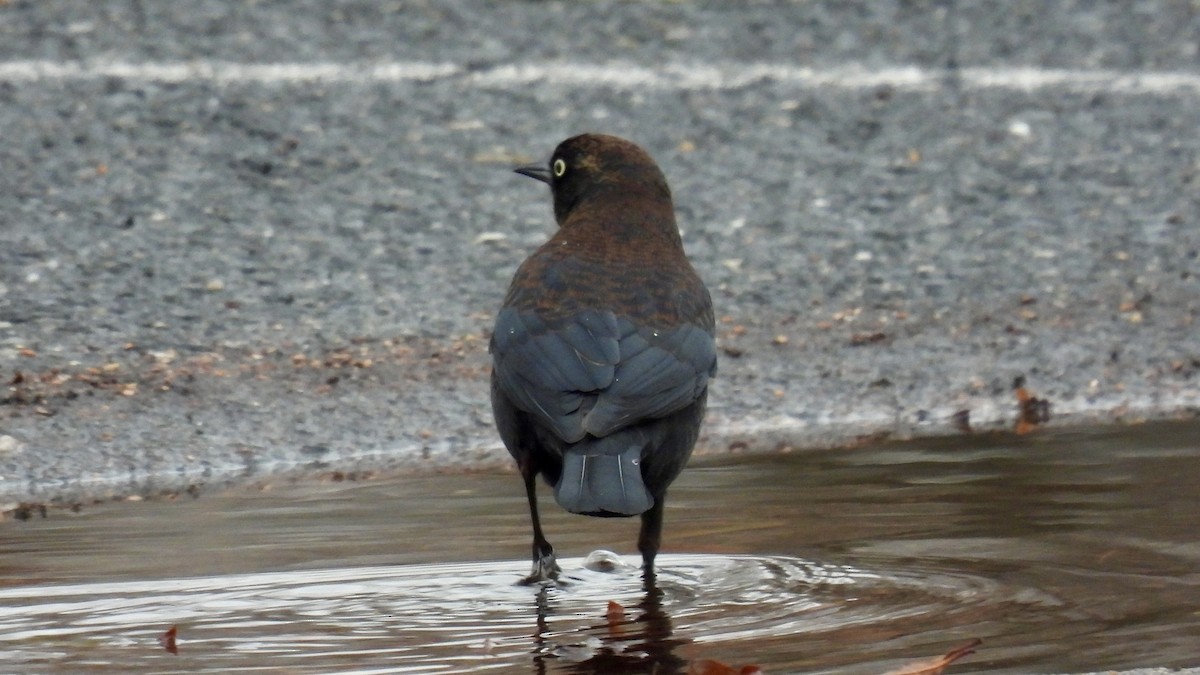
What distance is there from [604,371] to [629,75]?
218 inches

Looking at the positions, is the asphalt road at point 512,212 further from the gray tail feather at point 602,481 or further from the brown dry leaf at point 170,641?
the brown dry leaf at point 170,641

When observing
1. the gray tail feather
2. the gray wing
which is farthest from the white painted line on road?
the gray tail feather

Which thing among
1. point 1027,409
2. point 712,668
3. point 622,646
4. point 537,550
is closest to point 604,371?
point 537,550

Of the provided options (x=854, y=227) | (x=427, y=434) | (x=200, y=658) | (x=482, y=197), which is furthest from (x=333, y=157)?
(x=200, y=658)

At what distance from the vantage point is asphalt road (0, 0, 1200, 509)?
6238mm

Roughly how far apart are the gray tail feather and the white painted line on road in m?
5.47

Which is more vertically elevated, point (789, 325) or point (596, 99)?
point (596, 99)

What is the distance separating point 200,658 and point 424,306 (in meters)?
3.58

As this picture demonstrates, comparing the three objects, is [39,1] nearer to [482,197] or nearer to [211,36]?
[211,36]

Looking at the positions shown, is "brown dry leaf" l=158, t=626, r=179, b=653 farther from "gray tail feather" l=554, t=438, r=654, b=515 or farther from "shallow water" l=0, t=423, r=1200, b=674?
"gray tail feather" l=554, t=438, r=654, b=515

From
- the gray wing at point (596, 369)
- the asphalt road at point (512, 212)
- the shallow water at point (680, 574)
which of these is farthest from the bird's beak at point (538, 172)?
the gray wing at point (596, 369)

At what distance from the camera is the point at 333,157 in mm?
8727

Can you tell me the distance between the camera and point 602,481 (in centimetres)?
423

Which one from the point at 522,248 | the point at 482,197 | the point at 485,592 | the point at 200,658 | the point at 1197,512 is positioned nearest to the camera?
the point at 200,658
